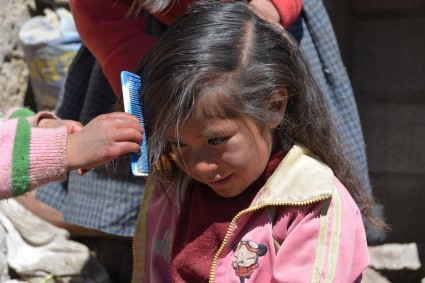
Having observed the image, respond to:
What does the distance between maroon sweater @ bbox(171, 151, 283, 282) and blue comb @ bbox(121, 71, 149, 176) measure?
286 millimetres

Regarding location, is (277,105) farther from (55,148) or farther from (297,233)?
(55,148)

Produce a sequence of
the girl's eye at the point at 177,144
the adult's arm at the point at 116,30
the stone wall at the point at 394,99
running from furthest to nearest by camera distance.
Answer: the stone wall at the point at 394,99, the adult's arm at the point at 116,30, the girl's eye at the point at 177,144

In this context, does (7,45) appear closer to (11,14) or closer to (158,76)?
(11,14)

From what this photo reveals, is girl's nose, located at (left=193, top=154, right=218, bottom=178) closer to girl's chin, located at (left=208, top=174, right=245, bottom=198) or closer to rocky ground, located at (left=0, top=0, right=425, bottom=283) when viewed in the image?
girl's chin, located at (left=208, top=174, right=245, bottom=198)

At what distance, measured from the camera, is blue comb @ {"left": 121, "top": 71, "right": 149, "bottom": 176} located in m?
1.82

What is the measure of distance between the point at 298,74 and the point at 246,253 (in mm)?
458

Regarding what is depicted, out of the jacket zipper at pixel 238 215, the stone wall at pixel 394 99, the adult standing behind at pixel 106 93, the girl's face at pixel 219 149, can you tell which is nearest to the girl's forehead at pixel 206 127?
the girl's face at pixel 219 149

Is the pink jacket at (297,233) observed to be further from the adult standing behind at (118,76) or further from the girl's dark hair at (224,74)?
the adult standing behind at (118,76)

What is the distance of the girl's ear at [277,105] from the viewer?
6.17ft

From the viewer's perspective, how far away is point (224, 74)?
1814mm

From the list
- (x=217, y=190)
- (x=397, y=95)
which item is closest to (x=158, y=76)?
(x=217, y=190)

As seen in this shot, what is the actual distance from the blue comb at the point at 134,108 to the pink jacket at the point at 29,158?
6.3 inches

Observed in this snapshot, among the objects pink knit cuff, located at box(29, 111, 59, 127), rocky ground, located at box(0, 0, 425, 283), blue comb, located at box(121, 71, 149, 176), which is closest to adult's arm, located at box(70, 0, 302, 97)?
pink knit cuff, located at box(29, 111, 59, 127)

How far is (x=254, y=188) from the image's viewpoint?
203cm
